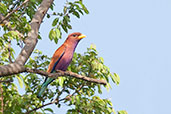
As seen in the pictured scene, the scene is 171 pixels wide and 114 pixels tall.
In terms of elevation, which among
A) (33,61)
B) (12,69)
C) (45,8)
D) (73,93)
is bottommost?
(12,69)

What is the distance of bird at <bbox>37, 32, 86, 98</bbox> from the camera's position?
6531 mm

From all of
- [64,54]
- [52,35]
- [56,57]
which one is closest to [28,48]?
[52,35]

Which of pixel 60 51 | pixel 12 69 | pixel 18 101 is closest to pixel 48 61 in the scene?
pixel 60 51

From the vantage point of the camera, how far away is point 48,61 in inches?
264

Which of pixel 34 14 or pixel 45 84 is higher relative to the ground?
pixel 34 14

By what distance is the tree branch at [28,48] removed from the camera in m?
4.84

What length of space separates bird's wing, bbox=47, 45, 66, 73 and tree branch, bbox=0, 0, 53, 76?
83 centimetres

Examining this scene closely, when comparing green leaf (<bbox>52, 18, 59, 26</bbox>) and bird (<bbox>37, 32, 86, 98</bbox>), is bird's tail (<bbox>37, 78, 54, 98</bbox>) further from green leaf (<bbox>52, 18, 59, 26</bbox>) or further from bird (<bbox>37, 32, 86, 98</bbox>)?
green leaf (<bbox>52, 18, 59, 26</bbox>)

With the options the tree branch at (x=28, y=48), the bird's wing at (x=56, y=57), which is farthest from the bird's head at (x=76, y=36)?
the tree branch at (x=28, y=48)

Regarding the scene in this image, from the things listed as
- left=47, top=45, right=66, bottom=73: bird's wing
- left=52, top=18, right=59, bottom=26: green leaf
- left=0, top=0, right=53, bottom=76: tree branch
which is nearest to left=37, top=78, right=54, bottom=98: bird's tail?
left=47, top=45, right=66, bottom=73: bird's wing

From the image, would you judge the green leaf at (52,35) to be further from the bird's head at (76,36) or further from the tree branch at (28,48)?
the bird's head at (76,36)

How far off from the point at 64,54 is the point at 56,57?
18 centimetres

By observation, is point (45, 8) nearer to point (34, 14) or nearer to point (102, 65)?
point (34, 14)

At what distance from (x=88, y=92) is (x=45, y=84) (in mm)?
848
